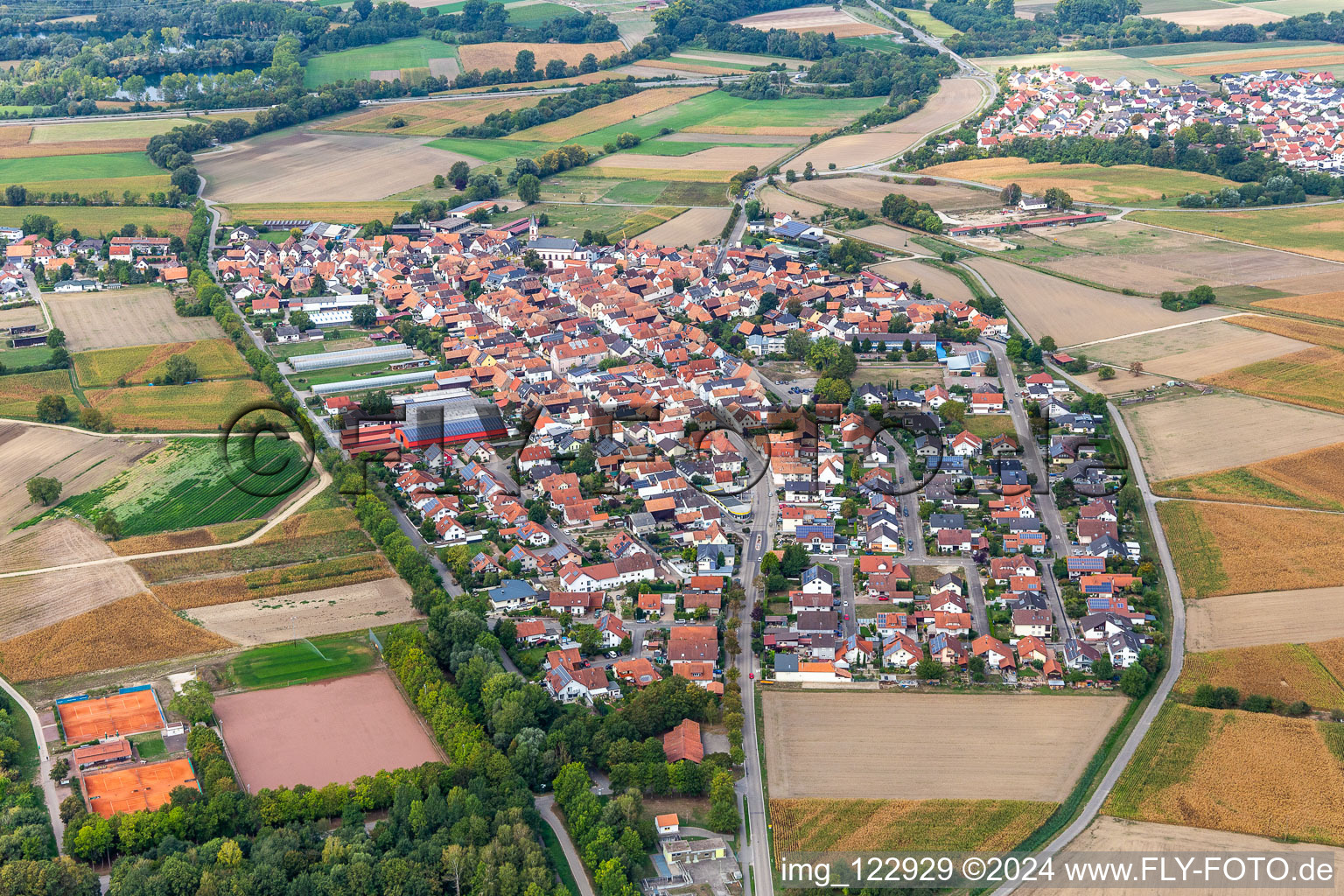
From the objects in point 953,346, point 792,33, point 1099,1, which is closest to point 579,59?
point 792,33

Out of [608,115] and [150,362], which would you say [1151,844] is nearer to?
[150,362]

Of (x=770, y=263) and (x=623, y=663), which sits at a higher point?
(x=770, y=263)

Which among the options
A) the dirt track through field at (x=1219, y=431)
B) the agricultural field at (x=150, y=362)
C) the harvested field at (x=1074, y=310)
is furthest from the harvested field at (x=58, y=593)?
the harvested field at (x=1074, y=310)

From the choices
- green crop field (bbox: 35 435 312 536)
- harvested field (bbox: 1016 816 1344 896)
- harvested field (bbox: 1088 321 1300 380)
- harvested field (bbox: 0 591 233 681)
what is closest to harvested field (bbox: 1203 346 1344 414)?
harvested field (bbox: 1088 321 1300 380)

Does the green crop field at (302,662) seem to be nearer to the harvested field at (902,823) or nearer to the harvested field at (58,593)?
the harvested field at (58,593)

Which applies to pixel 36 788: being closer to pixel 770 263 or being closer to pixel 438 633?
pixel 438 633

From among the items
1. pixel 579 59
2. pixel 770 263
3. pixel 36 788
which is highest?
pixel 579 59

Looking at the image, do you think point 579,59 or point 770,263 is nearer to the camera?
point 770,263

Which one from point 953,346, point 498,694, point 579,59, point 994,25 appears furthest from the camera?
point 994,25
